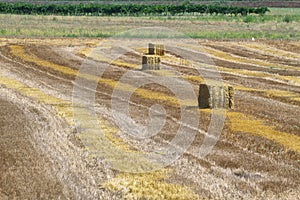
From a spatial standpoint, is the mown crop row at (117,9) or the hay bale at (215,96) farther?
the mown crop row at (117,9)

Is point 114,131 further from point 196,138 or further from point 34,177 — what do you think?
point 34,177

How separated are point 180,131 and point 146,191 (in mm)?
5777

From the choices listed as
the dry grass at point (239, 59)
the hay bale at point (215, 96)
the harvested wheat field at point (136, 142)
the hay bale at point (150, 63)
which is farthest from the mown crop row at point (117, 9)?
the hay bale at point (215, 96)

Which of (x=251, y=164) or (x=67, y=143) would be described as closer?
(x=251, y=164)

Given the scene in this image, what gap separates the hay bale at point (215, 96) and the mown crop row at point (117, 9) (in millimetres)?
91785

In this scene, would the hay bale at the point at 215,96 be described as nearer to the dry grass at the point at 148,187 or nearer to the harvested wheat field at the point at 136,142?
the harvested wheat field at the point at 136,142

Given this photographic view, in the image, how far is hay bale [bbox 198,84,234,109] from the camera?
21.3 metres

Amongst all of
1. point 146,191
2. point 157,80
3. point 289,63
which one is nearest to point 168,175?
point 146,191

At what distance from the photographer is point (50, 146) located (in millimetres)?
→ 15148

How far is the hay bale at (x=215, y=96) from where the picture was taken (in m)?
21.3

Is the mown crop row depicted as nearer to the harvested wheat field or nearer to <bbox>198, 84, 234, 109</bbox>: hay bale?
the harvested wheat field

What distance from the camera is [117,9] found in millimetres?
114500

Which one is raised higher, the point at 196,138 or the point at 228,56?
the point at 196,138

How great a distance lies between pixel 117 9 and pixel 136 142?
100079mm
